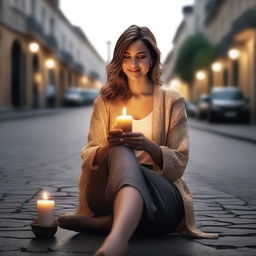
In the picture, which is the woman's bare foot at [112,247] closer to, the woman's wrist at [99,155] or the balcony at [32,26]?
the woman's wrist at [99,155]

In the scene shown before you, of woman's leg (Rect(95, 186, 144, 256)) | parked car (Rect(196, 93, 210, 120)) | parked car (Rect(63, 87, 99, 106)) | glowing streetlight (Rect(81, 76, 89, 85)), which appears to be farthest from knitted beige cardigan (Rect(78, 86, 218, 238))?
glowing streetlight (Rect(81, 76, 89, 85))

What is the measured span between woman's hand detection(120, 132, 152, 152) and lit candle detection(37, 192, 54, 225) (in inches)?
23.0

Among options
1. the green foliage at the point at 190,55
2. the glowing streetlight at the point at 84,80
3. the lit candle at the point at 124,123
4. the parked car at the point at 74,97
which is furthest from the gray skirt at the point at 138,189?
the glowing streetlight at the point at 84,80

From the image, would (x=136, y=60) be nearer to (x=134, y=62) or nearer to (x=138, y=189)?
(x=134, y=62)

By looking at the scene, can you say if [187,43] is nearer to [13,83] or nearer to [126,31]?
[13,83]

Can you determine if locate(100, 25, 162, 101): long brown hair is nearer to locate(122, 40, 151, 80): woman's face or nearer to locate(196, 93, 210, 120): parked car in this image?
locate(122, 40, 151, 80): woman's face

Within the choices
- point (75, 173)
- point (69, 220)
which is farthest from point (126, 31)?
point (75, 173)

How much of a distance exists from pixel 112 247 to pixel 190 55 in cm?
4617

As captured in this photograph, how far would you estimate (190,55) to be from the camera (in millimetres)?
48156

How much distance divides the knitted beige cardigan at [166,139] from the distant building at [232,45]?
22.7 metres

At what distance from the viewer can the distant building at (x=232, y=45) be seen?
27.8m

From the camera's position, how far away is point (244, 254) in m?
3.38

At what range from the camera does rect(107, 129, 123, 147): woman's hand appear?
3.42m

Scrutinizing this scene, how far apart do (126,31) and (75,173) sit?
4186 millimetres
